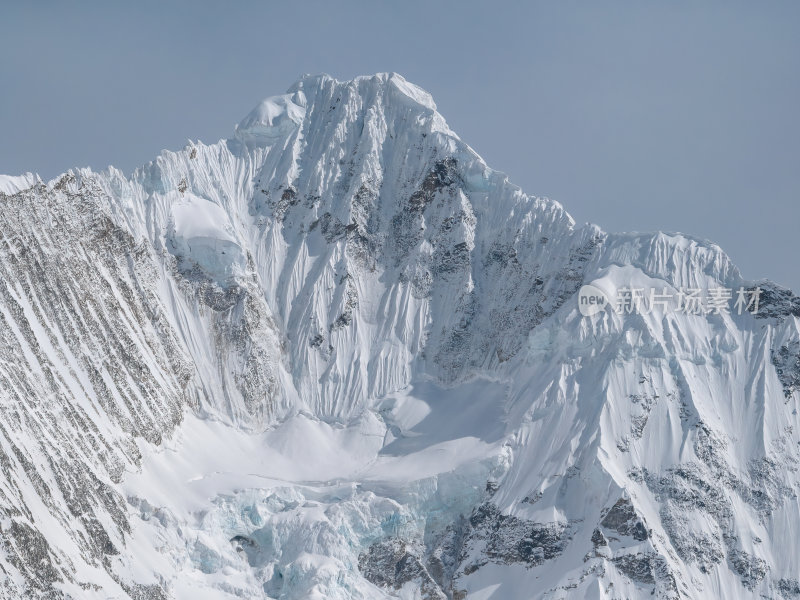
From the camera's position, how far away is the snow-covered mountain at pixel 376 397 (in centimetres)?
15388

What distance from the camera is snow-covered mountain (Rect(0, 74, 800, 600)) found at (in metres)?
154

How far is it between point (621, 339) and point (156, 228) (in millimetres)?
57560

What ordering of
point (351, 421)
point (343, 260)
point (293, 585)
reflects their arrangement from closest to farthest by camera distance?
point (293, 585), point (351, 421), point (343, 260)

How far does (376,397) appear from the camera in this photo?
182250 mm

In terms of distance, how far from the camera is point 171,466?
16412 cm

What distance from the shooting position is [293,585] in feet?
509

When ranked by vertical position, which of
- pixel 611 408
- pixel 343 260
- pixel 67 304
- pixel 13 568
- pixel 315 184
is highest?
pixel 315 184

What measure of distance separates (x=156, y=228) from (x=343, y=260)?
23583mm

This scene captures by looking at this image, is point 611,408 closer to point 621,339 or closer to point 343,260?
point 621,339

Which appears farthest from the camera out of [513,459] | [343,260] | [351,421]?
[343,260]

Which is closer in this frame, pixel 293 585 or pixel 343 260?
pixel 293 585

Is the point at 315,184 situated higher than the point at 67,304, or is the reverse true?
the point at 315,184

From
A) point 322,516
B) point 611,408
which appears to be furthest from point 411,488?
point 611,408

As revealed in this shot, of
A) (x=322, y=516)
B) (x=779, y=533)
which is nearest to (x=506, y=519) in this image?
(x=322, y=516)
